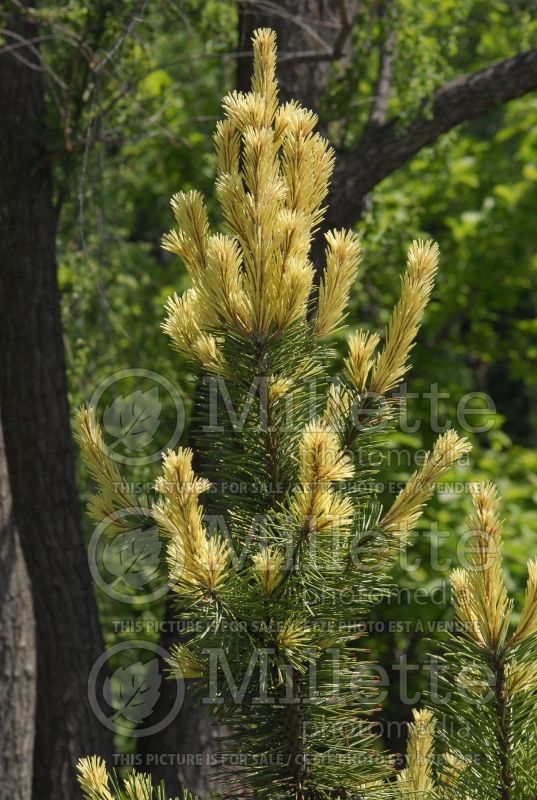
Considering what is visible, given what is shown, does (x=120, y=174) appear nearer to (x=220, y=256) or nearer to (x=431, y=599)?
(x=431, y=599)

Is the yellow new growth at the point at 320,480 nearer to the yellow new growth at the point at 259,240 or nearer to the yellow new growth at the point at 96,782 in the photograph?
the yellow new growth at the point at 259,240

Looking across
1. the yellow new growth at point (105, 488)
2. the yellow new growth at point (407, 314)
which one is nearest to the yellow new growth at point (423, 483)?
the yellow new growth at point (407, 314)

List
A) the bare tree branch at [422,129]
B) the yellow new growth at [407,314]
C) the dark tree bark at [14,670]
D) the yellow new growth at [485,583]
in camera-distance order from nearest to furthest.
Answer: the yellow new growth at [485,583]
the yellow new growth at [407,314]
the dark tree bark at [14,670]
the bare tree branch at [422,129]

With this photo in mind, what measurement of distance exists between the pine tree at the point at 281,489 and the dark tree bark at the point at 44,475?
2.47m

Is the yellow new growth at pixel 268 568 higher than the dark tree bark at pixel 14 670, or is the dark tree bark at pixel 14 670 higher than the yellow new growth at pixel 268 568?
the yellow new growth at pixel 268 568

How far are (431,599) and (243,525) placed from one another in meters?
4.15

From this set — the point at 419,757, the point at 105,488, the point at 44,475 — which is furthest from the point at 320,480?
the point at 44,475

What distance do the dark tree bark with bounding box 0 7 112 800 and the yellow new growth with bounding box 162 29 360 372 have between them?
2662mm

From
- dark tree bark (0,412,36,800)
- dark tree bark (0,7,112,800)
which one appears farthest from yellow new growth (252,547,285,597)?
dark tree bark (0,7,112,800)

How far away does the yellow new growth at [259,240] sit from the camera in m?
1.90

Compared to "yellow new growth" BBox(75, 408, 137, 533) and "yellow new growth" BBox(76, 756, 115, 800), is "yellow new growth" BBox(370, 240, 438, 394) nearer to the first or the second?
"yellow new growth" BBox(75, 408, 137, 533)

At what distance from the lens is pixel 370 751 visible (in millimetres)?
2170

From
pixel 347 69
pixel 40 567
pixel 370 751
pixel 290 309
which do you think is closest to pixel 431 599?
pixel 40 567

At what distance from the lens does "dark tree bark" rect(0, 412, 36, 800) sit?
402 centimetres
